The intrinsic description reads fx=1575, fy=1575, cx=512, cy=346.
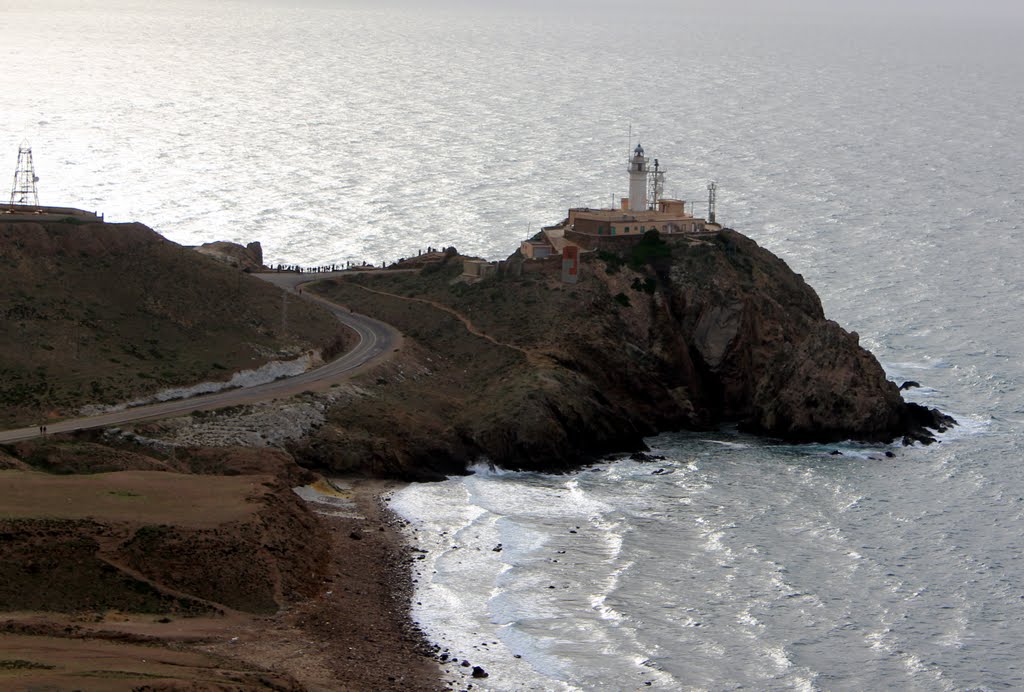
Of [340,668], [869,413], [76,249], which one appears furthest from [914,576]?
[76,249]

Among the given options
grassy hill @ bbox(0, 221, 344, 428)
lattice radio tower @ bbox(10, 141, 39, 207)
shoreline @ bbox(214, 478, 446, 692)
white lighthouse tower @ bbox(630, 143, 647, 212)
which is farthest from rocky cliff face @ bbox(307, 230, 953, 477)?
lattice radio tower @ bbox(10, 141, 39, 207)

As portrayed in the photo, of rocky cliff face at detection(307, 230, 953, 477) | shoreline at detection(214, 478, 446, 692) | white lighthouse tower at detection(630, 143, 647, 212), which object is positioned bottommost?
shoreline at detection(214, 478, 446, 692)

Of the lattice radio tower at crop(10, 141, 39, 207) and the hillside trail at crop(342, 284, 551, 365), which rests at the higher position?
the lattice radio tower at crop(10, 141, 39, 207)

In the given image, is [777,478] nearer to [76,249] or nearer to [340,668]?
[340,668]

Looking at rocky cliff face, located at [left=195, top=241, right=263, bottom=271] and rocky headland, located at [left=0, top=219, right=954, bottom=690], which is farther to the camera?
rocky cliff face, located at [left=195, top=241, right=263, bottom=271]

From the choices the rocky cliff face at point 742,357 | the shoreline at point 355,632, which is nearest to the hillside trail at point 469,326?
the rocky cliff face at point 742,357

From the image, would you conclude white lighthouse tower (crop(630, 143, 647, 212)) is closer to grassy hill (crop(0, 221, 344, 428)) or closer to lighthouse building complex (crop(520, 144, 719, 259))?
lighthouse building complex (crop(520, 144, 719, 259))

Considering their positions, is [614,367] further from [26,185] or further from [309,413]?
[26,185]
